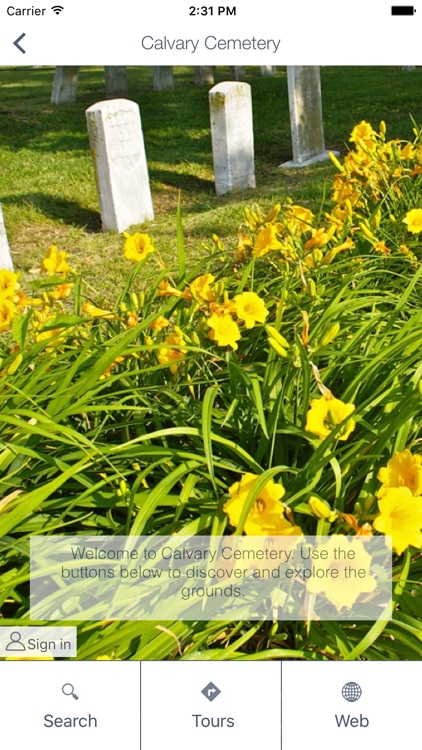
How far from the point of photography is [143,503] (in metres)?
1.34

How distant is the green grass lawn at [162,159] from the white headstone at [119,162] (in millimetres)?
209

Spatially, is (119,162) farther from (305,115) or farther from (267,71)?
(267,71)

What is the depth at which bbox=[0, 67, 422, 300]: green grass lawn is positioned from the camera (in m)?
6.10

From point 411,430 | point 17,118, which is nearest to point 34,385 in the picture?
point 411,430

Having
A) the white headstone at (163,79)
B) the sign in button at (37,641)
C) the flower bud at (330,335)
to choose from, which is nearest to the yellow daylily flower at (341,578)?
the sign in button at (37,641)

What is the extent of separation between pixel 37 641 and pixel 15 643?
3cm

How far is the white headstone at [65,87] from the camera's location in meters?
13.3

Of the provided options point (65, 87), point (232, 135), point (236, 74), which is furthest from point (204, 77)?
point (232, 135)

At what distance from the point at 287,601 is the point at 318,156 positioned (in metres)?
7.67

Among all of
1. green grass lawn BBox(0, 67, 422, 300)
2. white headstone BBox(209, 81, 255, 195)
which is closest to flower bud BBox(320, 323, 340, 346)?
green grass lawn BBox(0, 67, 422, 300)

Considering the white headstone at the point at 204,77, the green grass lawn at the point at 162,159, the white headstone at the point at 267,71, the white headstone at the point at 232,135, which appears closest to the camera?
the green grass lawn at the point at 162,159
